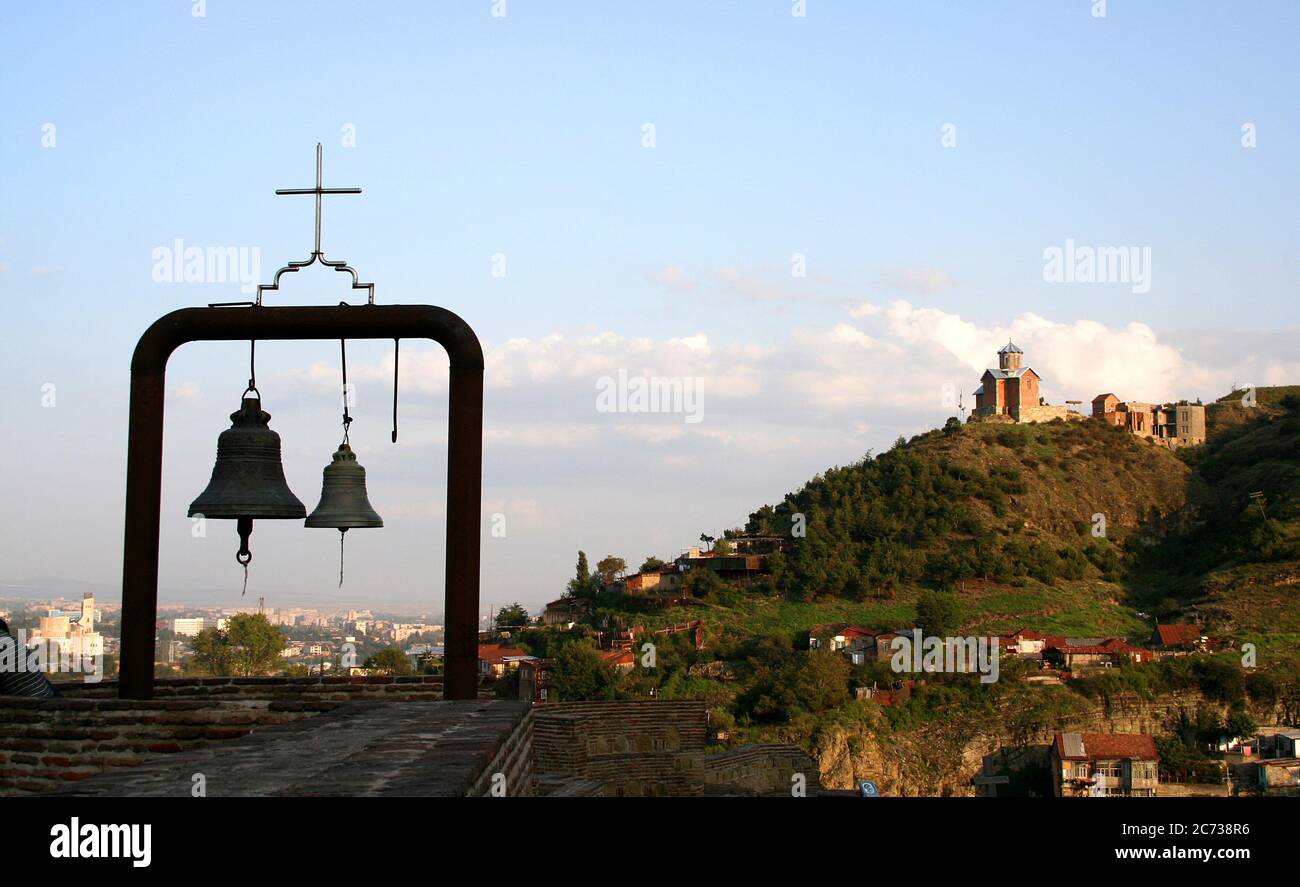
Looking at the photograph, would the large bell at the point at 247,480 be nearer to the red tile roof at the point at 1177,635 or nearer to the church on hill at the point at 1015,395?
the red tile roof at the point at 1177,635

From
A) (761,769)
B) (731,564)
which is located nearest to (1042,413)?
(731,564)

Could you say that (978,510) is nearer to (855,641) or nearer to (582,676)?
(855,641)

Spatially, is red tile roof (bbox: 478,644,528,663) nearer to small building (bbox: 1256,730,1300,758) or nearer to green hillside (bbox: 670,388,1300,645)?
green hillside (bbox: 670,388,1300,645)

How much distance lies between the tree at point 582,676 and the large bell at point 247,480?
153ft

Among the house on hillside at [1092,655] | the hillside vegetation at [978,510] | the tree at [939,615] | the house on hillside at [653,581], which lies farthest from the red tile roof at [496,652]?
the house on hillside at [1092,655]

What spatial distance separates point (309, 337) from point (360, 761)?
3255 millimetres

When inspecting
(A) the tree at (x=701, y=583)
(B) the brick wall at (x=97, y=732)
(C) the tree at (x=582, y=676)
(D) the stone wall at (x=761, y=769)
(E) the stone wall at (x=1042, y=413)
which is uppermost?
(E) the stone wall at (x=1042, y=413)

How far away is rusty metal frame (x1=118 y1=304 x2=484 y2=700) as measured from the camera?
6480 millimetres

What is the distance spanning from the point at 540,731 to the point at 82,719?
932cm

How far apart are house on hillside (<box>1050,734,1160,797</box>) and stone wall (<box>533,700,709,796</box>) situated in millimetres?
30792

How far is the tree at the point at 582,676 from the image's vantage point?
2082 inches

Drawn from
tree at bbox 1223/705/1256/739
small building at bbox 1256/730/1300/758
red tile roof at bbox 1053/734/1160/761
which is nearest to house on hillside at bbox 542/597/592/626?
red tile roof at bbox 1053/734/1160/761

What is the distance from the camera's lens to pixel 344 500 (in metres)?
6.99
